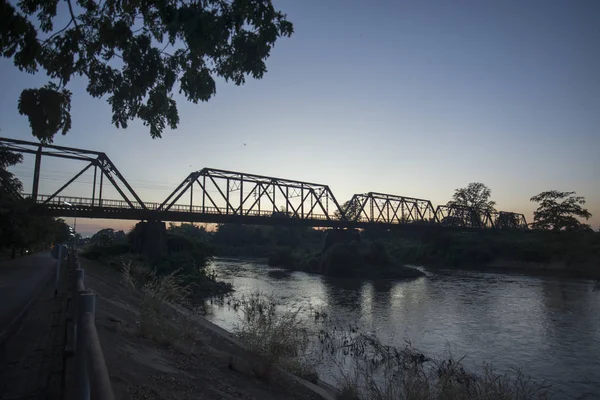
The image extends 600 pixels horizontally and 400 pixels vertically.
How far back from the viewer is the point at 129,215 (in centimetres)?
4862

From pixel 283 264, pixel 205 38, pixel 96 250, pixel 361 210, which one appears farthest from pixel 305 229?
pixel 205 38

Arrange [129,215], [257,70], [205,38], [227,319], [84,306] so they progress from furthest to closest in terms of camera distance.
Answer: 1. [129,215]
2. [227,319]
3. [257,70]
4. [205,38]
5. [84,306]

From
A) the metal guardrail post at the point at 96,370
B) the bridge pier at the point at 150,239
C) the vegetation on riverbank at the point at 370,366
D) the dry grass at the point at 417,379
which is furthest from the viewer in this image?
the bridge pier at the point at 150,239

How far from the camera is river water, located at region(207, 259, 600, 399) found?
14.7 m

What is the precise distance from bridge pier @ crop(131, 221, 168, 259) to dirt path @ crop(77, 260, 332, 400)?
34.2 m

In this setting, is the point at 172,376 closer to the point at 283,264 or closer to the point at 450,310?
the point at 450,310

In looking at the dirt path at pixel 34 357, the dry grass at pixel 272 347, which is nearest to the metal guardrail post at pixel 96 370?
the dirt path at pixel 34 357

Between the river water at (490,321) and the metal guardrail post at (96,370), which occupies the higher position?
the metal guardrail post at (96,370)

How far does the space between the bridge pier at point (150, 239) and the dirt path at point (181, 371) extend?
3419 cm

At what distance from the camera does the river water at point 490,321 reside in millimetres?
14656

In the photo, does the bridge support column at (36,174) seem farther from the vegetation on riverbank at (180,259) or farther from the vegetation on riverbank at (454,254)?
the vegetation on riverbank at (454,254)

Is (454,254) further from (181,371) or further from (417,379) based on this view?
(181,371)

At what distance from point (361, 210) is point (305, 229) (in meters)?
35.4

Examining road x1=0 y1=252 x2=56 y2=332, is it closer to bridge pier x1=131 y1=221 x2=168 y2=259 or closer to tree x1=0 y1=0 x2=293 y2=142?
tree x1=0 y1=0 x2=293 y2=142
